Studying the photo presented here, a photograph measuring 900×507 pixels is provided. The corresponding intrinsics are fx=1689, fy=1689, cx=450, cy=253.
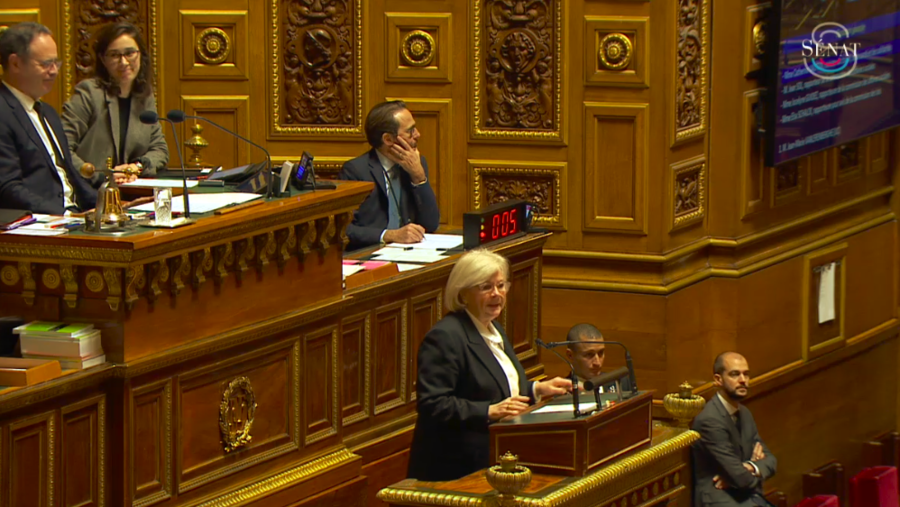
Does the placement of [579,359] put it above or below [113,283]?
below

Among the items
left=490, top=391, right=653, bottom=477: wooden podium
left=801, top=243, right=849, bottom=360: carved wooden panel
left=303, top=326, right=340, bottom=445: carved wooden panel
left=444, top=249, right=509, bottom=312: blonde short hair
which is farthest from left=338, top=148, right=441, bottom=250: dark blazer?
left=801, top=243, right=849, bottom=360: carved wooden panel

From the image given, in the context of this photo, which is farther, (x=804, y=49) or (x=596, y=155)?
(x=804, y=49)

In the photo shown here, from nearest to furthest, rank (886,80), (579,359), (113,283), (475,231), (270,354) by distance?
(113,283) < (270,354) < (579,359) < (475,231) < (886,80)

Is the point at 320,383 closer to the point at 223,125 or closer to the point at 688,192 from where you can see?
the point at 223,125

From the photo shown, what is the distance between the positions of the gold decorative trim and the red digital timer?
122 cm

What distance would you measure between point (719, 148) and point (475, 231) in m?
2.18

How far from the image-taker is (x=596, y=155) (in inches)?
320

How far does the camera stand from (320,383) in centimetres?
577

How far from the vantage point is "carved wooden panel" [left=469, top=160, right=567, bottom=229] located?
26.9 feet

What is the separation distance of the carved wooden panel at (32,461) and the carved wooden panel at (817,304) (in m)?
5.27

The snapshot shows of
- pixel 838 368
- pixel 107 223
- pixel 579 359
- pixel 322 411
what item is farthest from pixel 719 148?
pixel 107 223

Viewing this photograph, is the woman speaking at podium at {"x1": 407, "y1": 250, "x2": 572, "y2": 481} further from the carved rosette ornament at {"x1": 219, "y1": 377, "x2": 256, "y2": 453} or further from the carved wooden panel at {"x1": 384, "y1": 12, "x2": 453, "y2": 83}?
the carved wooden panel at {"x1": 384, "y1": 12, "x2": 453, "y2": 83}

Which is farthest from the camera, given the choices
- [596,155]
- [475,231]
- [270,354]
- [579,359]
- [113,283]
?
[596,155]

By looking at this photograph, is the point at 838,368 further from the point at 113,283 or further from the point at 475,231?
the point at 113,283
